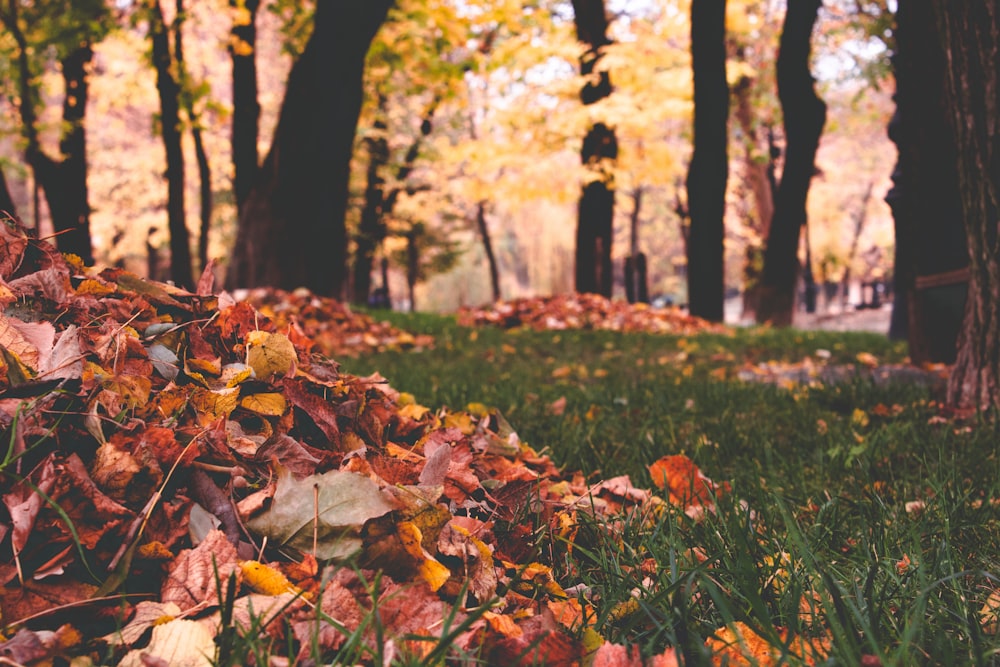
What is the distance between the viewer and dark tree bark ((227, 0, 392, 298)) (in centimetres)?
697

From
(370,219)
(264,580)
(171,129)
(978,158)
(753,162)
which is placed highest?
(753,162)

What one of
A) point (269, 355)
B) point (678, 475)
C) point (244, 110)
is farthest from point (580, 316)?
point (269, 355)

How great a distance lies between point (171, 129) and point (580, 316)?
22.1 feet

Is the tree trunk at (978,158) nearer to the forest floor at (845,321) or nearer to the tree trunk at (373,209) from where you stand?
the tree trunk at (373,209)

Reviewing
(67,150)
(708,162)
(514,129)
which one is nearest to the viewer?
(708,162)

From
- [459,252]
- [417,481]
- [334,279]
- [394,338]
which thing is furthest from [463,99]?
[459,252]

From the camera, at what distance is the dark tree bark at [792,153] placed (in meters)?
10.1

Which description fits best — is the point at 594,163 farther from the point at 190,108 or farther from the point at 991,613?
the point at 991,613

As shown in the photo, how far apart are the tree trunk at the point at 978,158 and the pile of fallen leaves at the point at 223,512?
188 centimetres

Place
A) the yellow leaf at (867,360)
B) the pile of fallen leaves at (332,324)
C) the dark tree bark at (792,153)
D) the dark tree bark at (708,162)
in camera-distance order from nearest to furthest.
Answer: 1. the yellow leaf at (867,360)
2. the pile of fallen leaves at (332,324)
3. the dark tree bark at (708,162)
4. the dark tree bark at (792,153)

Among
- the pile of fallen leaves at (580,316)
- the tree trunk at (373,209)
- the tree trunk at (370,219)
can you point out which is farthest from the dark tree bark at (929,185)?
the tree trunk at (370,219)

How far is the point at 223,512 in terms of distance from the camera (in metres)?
1.22

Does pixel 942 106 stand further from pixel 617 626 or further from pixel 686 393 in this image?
pixel 617 626

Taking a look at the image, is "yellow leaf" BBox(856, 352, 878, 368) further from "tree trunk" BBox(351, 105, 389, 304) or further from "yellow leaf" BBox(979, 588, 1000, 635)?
"tree trunk" BBox(351, 105, 389, 304)
